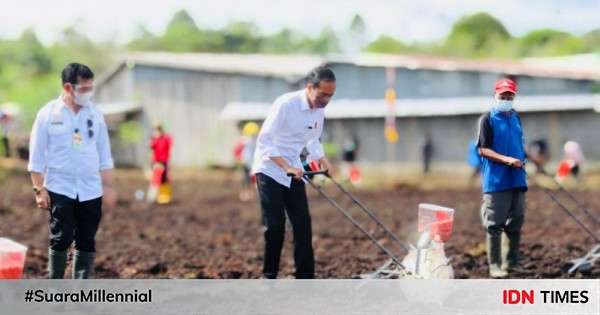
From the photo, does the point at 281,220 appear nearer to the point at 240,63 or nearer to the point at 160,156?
the point at 160,156

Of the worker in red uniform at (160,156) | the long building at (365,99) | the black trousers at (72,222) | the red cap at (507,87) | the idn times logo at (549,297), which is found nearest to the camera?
the idn times logo at (549,297)

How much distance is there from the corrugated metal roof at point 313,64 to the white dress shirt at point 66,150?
45.6 ft

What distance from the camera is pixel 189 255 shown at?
360 inches

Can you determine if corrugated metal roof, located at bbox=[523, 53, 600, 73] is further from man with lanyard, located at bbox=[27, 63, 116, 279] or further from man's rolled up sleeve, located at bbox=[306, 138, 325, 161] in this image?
man with lanyard, located at bbox=[27, 63, 116, 279]

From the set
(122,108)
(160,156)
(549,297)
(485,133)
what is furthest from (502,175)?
(122,108)

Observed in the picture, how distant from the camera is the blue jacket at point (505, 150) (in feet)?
21.9

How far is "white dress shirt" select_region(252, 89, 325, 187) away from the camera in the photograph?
20.4ft

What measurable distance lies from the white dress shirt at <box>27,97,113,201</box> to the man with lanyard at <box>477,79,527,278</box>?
2.79 meters

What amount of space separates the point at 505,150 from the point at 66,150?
3.12 meters

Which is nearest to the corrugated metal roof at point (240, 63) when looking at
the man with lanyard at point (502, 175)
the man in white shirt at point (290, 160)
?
the man with lanyard at point (502, 175)

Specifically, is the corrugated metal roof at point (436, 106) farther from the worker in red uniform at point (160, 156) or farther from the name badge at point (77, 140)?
the name badge at point (77, 140)

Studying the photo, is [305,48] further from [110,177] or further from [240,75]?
[110,177]

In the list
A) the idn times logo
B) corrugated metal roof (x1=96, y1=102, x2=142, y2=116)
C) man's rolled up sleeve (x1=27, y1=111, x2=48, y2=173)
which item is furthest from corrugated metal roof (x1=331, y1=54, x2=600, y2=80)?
the idn times logo

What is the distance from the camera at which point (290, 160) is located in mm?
6406
